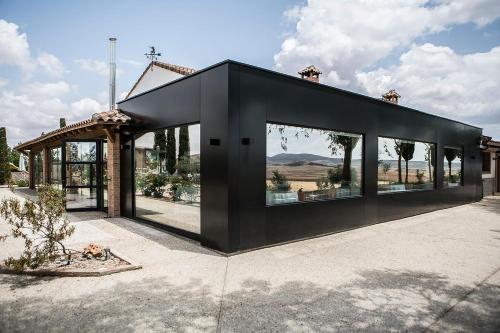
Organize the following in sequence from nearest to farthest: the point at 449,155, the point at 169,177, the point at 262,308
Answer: the point at 262,308 → the point at 169,177 → the point at 449,155

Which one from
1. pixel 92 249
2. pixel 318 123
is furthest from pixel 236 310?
pixel 318 123

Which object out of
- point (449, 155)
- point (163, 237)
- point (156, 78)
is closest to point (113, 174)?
point (163, 237)

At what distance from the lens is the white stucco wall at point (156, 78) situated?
19584 mm

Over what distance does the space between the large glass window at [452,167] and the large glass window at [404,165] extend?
1231mm

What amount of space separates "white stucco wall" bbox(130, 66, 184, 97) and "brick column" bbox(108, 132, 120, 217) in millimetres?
9214

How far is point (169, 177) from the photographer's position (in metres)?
8.96

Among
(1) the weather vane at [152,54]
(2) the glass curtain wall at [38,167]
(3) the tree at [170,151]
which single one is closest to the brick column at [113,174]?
(3) the tree at [170,151]

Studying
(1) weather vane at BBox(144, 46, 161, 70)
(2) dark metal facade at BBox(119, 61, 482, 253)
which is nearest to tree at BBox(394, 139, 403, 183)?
(2) dark metal facade at BBox(119, 61, 482, 253)

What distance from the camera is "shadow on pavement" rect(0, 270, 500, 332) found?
11.6 ft

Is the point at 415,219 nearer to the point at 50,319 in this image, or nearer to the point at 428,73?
the point at 428,73

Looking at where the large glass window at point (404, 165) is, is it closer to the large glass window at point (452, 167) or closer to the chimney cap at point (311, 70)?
the large glass window at point (452, 167)

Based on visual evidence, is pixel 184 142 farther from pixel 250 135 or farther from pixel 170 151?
pixel 250 135

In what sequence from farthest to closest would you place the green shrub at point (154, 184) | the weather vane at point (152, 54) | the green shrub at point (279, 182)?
the weather vane at point (152, 54) → the green shrub at point (154, 184) → the green shrub at point (279, 182)

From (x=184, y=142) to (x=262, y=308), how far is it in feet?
16.5
